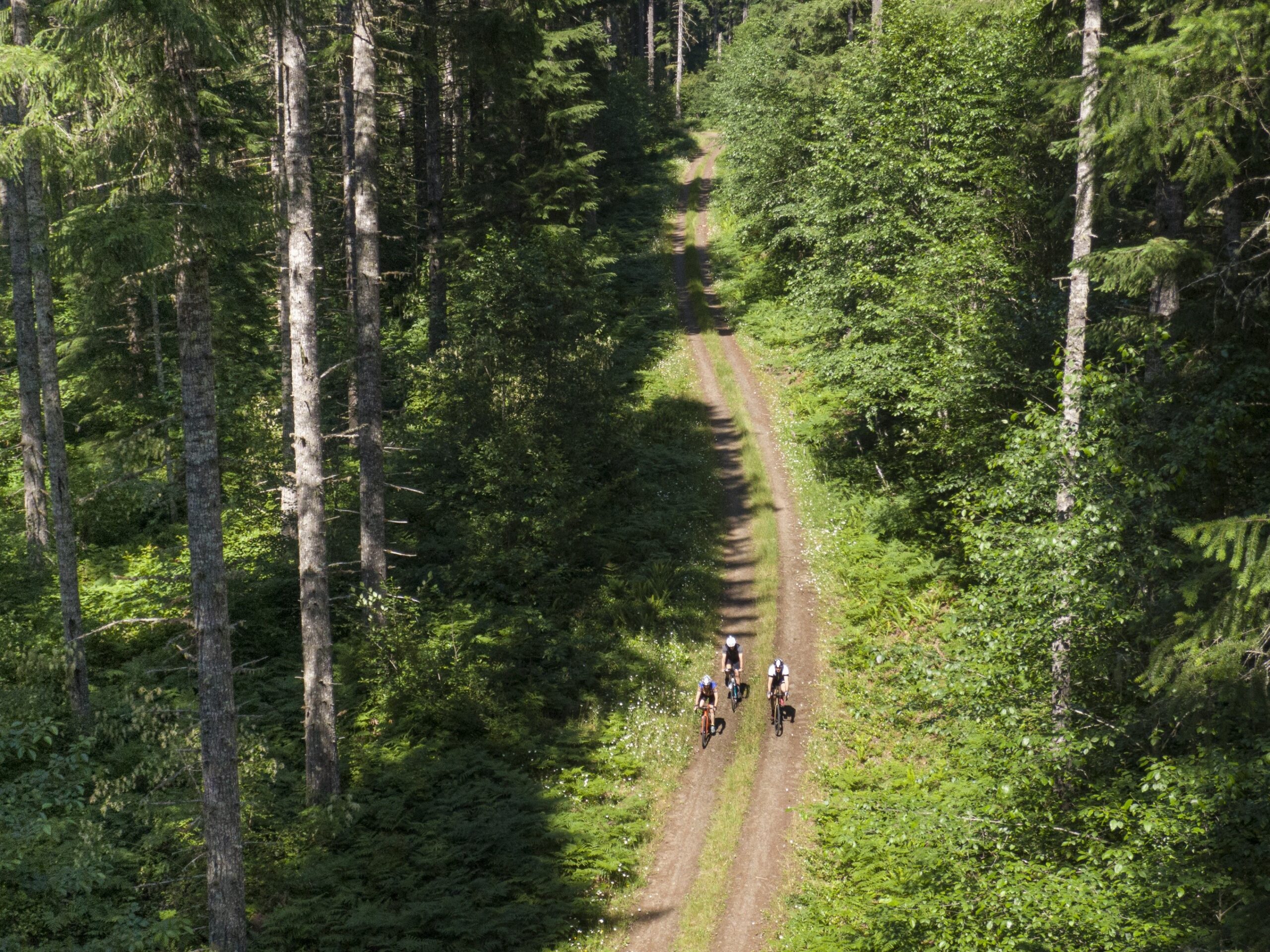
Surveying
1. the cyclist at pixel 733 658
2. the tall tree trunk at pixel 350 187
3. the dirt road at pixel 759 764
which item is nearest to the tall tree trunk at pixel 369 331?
the tall tree trunk at pixel 350 187

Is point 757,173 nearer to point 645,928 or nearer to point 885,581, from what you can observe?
point 885,581

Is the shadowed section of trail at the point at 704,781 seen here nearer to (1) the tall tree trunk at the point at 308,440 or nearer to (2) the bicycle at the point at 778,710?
(2) the bicycle at the point at 778,710

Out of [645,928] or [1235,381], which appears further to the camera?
[645,928]

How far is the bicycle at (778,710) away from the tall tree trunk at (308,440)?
29.7 feet

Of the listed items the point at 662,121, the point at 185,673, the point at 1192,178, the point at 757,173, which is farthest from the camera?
the point at 662,121

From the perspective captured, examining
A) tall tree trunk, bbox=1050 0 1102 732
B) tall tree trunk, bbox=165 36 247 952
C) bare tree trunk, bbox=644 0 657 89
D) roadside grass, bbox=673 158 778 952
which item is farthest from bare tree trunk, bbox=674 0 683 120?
tall tree trunk, bbox=165 36 247 952

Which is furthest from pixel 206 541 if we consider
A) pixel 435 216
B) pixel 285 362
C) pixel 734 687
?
pixel 435 216

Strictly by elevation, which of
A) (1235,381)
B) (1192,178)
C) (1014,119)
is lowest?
(1235,381)

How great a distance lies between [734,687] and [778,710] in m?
1.17

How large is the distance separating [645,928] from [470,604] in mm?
8402

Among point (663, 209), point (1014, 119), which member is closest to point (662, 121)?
→ point (663, 209)

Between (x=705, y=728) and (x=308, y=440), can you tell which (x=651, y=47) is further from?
(x=308, y=440)

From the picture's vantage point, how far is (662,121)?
235 feet

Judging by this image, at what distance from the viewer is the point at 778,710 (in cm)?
1834
